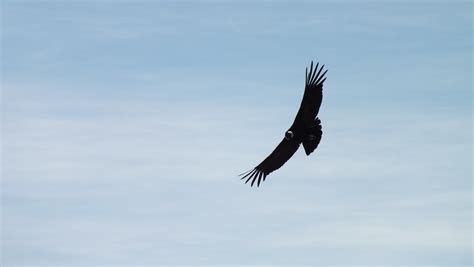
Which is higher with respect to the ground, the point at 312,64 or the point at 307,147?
the point at 312,64

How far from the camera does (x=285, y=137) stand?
34.0m

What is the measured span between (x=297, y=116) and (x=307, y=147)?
49.2 inches

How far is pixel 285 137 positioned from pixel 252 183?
2.17m

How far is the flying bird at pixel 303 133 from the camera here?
32375mm

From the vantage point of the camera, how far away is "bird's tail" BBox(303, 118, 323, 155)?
33.0m

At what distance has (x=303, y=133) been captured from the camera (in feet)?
109

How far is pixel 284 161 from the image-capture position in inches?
1394

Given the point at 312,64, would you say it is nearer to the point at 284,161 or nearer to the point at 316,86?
the point at 316,86

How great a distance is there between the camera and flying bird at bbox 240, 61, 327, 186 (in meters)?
32.4

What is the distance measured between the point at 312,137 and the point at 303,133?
0.33 meters

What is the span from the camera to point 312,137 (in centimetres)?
3328

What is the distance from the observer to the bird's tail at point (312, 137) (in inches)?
1300

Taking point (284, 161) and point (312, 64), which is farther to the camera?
point (284, 161)

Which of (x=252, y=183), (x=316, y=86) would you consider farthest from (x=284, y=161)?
(x=316, y=86)
